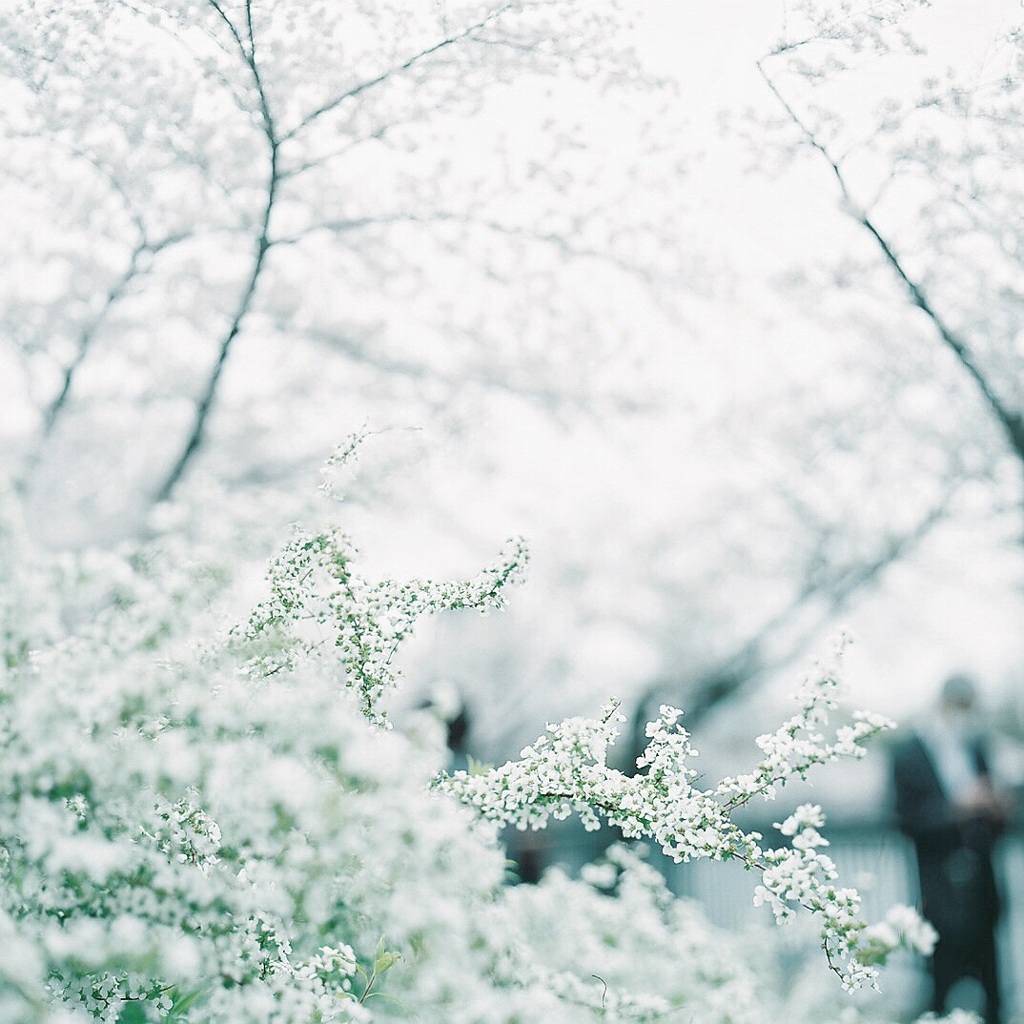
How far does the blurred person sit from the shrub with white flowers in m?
2.53

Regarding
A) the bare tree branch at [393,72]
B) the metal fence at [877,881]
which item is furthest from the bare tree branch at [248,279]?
the metal fence at [877,881]

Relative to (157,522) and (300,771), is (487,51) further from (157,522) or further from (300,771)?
(300,771)

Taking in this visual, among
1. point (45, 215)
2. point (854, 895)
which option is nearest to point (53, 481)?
point (45, 215)

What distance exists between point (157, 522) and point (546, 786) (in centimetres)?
123

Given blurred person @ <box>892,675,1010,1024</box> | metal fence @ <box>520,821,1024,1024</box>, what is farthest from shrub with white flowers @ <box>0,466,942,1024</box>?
blurred person @ <box>892,675,1010,1024</box>

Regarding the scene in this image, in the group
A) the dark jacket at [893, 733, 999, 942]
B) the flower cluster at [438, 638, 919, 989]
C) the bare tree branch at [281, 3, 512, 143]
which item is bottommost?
the dark jacket at [893, 733, 999, 942]

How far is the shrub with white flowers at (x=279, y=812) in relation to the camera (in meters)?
1.15

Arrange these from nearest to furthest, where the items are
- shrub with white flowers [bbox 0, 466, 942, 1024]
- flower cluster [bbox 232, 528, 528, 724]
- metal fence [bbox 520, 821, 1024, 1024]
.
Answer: shrub with white flowers [bbox 0, 466, 942, 1024], flower cluster [bbox 232, 528, 528, 724], metal fence [bbox 520, 821, 1024, 1024]

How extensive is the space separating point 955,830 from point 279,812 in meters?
4.03

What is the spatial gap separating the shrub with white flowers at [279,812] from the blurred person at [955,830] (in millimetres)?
A: 2525

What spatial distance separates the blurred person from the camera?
407cm

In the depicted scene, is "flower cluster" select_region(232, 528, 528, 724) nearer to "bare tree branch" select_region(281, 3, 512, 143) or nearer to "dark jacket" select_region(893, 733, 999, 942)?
"bare tree branch" select_region(281, 3, 512, 143)

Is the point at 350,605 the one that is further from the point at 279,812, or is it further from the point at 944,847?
the point at 944,847

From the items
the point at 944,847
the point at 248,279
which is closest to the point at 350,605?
the point at 248,279
